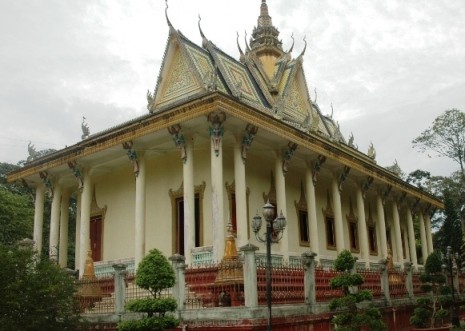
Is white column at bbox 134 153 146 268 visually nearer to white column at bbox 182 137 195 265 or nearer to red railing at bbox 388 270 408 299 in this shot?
white column at bbox 182 137 195 265

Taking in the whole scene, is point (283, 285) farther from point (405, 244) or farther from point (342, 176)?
point (405, 244)

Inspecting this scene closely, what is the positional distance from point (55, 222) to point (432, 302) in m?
11.4

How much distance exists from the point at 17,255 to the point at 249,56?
12893mm

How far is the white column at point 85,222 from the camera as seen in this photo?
15.5 meters

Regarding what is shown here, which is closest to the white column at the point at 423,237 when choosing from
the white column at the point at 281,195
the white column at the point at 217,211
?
the white column at the point at 281,195

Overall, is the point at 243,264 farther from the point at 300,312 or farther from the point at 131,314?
the point at 131,314

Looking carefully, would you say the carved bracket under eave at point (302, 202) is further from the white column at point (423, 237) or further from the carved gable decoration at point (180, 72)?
the white column at point (423, 237)

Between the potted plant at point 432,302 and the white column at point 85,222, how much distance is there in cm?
890

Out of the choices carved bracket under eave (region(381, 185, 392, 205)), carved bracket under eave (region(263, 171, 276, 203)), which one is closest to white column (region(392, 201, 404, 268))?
carved bracket under eave (region(381, 185, 392, 205))

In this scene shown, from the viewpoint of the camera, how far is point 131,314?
10664 mm

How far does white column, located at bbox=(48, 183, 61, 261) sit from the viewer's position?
56.3ft

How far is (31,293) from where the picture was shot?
31.2 feet

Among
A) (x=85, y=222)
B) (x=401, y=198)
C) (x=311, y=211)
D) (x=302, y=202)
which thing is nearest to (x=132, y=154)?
(x=85, y=222)

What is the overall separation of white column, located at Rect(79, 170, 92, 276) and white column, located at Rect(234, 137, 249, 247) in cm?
482
